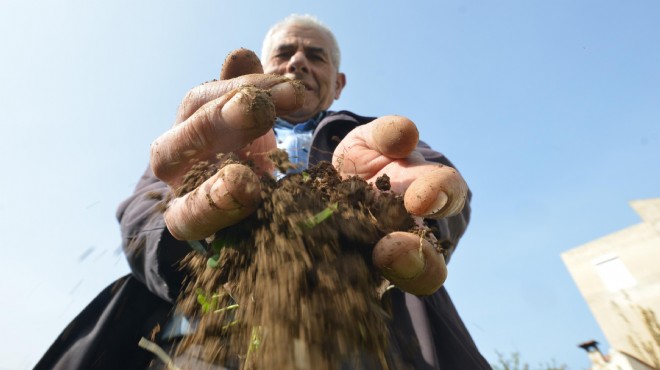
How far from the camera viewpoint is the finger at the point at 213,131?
3.86 feet

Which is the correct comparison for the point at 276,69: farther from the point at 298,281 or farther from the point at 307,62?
the point at 298,281

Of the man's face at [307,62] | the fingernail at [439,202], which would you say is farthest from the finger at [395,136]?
the man's face at [307,62]

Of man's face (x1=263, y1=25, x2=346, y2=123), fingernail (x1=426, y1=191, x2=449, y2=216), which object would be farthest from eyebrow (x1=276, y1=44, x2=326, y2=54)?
fingernail (x1=426, y1=191, x2=449, y2=216)

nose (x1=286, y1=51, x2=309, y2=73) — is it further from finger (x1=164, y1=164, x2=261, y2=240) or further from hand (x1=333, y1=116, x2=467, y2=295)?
finger (x1=164, y1=164, x2=261, y2=240)

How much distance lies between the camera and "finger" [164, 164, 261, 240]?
3.55 feet

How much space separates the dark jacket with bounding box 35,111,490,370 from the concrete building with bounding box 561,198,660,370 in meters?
19.0

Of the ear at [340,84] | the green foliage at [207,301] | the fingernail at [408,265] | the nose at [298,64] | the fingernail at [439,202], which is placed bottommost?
the ear at [340,84]

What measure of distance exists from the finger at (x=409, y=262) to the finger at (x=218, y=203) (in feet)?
1.37

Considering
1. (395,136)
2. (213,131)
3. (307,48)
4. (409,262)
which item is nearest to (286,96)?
(213,131)

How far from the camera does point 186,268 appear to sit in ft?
5.57

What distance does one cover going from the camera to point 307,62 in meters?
3.36

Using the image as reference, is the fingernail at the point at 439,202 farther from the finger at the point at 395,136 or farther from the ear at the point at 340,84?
the ear at the point at 340,84

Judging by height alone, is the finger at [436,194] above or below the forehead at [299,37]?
below

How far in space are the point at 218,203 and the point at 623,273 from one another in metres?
Answer: 22.6
